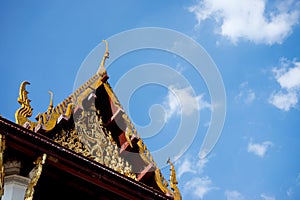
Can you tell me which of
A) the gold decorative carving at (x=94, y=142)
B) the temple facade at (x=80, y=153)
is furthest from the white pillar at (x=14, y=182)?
the gold decorative carving at (x=94, y=142)

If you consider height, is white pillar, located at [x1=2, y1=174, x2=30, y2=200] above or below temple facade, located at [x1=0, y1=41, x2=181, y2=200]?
below

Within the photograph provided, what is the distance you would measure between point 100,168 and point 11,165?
1.52 m

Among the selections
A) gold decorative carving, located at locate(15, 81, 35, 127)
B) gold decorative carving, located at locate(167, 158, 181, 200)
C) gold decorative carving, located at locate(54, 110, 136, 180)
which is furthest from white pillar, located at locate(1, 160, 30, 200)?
gold decorative carving, located at locate(167, 158, 181, 200)

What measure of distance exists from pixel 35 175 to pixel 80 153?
1.66 meters

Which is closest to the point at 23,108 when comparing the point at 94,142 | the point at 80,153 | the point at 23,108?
the point at 23,108

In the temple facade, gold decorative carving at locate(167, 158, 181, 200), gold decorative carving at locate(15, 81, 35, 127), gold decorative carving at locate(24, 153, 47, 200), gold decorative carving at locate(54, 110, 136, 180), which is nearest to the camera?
gold decorative carving at locate(24, 153, 47, 200)

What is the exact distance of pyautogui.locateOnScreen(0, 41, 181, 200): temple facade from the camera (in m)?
8.36

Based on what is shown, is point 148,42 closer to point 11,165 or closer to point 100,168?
point 100,168

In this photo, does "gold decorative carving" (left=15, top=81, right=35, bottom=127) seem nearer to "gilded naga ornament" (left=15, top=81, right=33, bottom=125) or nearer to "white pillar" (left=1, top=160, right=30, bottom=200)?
"gilded naga ornament" (left=15, top=81, right=33, bottom=125)

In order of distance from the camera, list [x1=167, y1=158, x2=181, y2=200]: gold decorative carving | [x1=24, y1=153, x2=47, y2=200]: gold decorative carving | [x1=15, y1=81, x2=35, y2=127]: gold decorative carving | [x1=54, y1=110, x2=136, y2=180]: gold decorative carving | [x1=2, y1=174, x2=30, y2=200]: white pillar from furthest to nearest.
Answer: [x1=167, y1=158, x2=181, y2=200]: gold decorative carving
[x1=54, y1=110, x2=136, y2=180]: gold decorative carving
[x1=15, y1=81, x2=35, y2=127]: gold decorative carving
[x1=24, y1=153, x2=47, y2=200]: gold decorative carving
[x1=2, y1=174, x2=30, y2=200]: white pillar

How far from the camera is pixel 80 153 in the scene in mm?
9914

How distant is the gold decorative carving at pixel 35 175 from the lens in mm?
8164

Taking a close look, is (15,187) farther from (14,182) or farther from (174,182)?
(174,182)

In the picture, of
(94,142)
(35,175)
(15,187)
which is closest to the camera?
(15,187)
